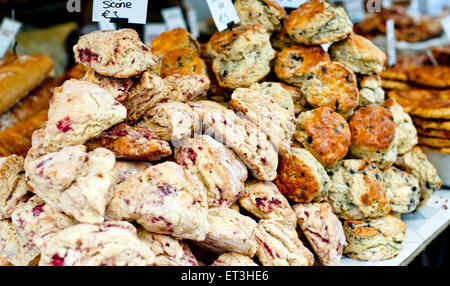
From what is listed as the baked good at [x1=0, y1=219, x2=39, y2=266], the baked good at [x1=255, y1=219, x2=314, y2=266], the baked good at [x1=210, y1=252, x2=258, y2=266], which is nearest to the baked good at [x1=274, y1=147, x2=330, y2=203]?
the baked good at [x1=255, y1=219, x2=314, y2=266]

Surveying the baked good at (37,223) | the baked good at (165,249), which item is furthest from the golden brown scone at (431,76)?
the baked good at (37,223)

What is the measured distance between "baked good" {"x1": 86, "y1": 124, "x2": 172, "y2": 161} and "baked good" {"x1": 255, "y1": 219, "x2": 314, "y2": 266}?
17.4 inches

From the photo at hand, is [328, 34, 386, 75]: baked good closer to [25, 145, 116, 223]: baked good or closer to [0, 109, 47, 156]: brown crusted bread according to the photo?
[25, 145, 116, 223]: baked good

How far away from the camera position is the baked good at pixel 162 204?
1.17m

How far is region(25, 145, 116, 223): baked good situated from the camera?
1117 millimetres

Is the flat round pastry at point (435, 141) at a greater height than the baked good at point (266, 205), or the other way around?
the baked good at point (266, 205)

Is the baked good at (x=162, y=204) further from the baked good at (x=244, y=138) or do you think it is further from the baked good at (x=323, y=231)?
the baked good at (x=323, y=231)

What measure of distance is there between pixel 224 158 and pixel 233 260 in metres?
0.35

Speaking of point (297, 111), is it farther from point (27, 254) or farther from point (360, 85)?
point (27, 254)

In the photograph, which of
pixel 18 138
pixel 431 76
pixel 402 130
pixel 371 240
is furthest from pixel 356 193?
pixel 18 138

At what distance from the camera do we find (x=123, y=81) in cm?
141

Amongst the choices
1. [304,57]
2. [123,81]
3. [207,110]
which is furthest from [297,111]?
[123,81]

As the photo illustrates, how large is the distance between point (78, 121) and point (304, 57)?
114cm

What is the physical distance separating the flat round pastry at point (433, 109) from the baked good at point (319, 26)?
33.2 inches
